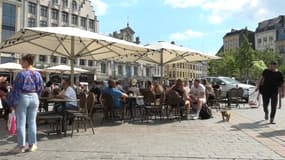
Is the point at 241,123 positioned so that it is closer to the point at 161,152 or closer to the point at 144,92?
the point at 144,92

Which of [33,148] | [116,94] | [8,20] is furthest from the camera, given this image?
[8,20]

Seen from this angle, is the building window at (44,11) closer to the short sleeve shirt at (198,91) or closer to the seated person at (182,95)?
the short sleeve shirt at (198,91)

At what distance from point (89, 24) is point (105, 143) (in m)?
76.7

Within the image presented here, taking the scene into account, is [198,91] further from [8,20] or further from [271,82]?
[8,20]

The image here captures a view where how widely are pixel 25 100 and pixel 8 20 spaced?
191ft

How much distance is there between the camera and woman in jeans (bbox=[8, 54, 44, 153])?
7730 mm

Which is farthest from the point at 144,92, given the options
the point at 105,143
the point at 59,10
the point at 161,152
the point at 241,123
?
the point at 59,10

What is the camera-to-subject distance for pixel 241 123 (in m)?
13.2

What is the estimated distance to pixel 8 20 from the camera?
62.7 m

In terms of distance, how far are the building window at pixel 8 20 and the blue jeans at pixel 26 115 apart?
56.4m

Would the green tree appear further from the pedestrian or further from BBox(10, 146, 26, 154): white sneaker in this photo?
BBox(10, 146, 26, 154): white sneaker

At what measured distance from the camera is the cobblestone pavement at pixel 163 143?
746 cm

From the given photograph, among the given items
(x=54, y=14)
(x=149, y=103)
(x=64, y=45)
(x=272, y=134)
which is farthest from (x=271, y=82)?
Answer: (x=54, y=14)

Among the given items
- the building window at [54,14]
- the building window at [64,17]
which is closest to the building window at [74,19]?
the building window at [64,17]
